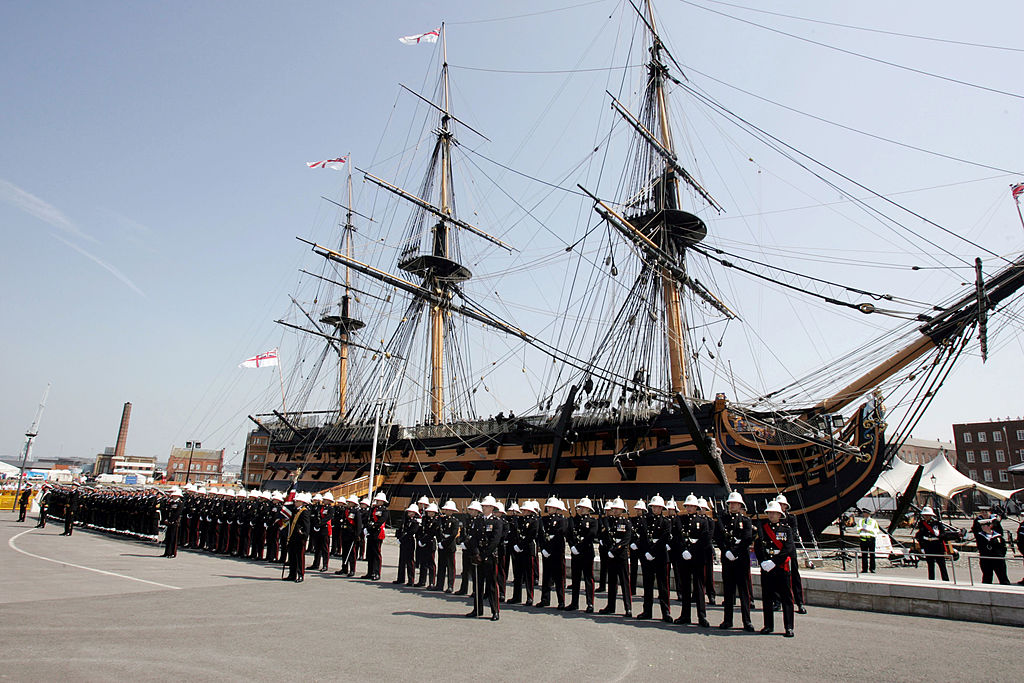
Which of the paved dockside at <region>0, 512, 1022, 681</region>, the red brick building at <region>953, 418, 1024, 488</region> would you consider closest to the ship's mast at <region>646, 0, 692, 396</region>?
the paved dockside at <region>0, 512, 1022, 681</region>

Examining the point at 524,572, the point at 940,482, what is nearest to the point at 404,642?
the point at 524,572

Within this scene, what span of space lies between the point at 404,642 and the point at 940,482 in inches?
1305

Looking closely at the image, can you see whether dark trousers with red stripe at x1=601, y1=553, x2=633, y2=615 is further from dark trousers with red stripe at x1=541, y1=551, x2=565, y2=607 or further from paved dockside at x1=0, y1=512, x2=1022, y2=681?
dark trousers with red stripe at x1=541, y1=551, x2=565, y2=607

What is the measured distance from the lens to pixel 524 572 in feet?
33.8

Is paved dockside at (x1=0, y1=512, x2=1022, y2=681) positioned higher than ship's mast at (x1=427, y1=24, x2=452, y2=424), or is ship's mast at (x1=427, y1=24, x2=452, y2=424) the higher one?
ship's mast at (x1=427, y1=24, x2=452, y2=424)

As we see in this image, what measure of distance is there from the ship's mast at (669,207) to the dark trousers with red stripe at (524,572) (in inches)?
478

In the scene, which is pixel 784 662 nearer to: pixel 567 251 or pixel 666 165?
pixel 567 251

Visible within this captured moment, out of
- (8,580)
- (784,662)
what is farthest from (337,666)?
(8,580)

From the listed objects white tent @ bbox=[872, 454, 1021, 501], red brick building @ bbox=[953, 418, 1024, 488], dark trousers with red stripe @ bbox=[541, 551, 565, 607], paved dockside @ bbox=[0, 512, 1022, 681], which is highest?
red brick building @ bbox=[953, 418, 1024, 488]

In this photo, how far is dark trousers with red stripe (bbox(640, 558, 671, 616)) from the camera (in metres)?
8.55

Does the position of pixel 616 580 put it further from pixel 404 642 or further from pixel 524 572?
pixel 404 642

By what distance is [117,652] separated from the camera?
5.86 meters

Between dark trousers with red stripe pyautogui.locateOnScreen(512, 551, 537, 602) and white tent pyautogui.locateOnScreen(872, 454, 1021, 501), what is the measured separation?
24431mm

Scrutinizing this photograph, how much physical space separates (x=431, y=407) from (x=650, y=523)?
87.6 ft
